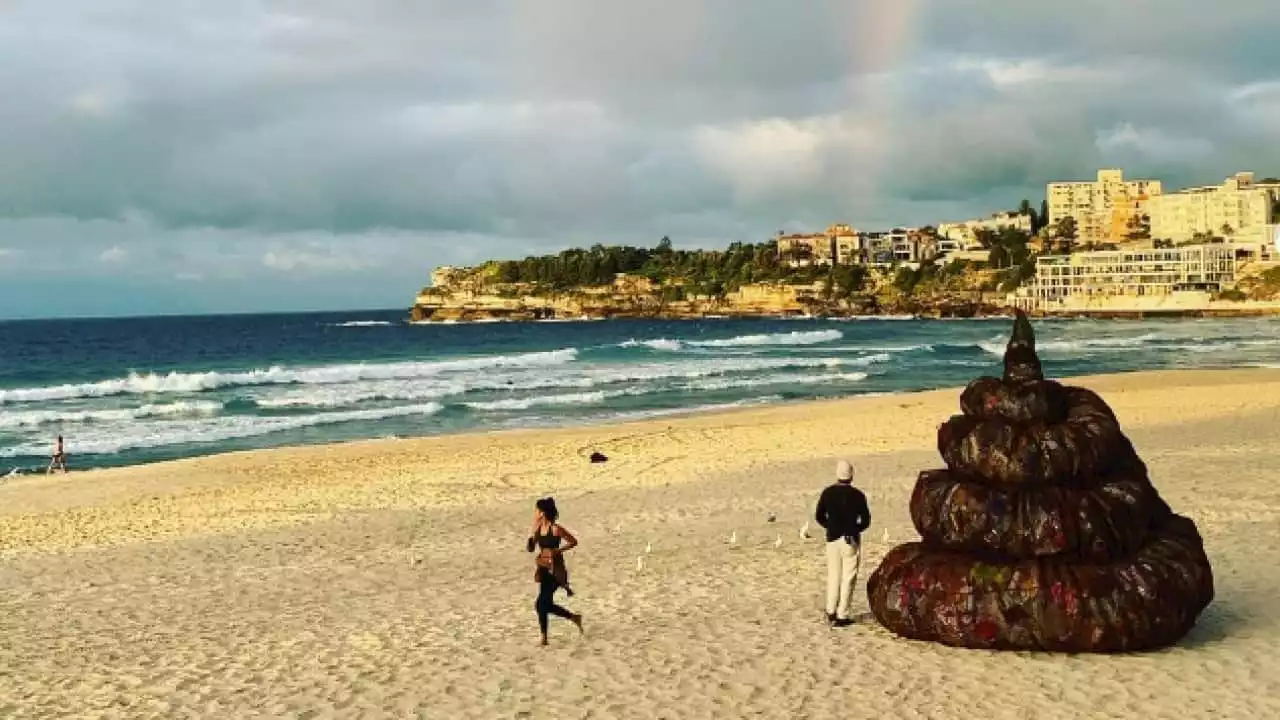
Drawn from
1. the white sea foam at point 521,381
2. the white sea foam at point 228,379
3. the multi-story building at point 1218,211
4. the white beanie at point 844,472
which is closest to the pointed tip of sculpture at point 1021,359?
the white beanie at point 844,472

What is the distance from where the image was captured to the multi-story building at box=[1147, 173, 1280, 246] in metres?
174

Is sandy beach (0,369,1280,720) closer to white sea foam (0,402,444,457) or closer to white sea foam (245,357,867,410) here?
white sea foam (0,402,444,457)

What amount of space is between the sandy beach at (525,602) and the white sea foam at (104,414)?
55.8 ft

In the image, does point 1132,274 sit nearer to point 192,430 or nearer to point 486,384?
point 486,384

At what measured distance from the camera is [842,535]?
9406 millimetres

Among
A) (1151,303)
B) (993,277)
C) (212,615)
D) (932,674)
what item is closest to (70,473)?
(212,615)

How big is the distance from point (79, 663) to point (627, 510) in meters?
8.65

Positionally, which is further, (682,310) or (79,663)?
(682,310)

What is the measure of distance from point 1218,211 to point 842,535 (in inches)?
7741

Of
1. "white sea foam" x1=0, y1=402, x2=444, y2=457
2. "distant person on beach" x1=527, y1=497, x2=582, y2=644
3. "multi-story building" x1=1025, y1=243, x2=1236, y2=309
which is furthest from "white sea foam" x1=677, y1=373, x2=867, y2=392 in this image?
"multi-story building" x1=1025, y1=243, x2=1236, y2=309

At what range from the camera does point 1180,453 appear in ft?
67.2

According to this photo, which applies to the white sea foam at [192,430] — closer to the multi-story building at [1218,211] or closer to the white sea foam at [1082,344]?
the white sea foam at [1082,344]

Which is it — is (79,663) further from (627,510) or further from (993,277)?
(993,277)

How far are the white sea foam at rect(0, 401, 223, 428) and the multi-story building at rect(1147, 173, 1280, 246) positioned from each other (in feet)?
521
